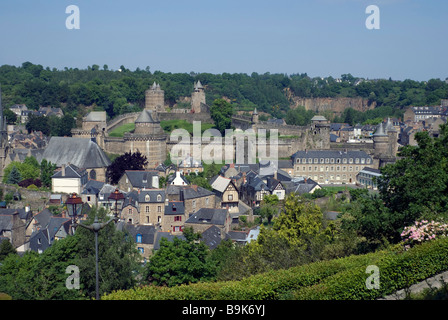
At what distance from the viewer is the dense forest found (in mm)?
93438

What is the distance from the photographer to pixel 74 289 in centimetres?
2169

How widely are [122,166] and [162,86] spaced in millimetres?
55088

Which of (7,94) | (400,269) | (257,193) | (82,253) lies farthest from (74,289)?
(7,94)

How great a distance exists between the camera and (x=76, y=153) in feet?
185

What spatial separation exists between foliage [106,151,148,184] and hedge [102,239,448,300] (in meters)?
37.5

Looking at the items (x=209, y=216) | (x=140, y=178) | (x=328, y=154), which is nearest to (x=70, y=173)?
(x=140, y=178)

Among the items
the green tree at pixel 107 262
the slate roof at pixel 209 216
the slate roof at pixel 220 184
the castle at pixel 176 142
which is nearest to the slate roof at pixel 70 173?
the castle at pixel 176 142

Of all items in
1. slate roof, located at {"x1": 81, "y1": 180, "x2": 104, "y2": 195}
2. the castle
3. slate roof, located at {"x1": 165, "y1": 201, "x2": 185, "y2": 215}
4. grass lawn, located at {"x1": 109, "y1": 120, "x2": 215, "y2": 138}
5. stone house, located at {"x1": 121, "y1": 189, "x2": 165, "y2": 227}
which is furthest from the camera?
grass lawn, located at {"x1": 109, "y1": 120, "x2": 215, "y2": 138}

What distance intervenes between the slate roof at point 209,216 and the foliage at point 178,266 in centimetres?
1271

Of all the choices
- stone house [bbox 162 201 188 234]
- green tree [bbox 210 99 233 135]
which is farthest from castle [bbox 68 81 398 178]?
stone house [bbox 162 201 188 234]

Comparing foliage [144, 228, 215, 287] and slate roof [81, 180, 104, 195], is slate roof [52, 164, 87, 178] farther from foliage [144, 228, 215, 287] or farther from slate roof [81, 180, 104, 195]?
foliage [144, 228, 215, 287]

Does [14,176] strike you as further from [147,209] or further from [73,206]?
[147,209]

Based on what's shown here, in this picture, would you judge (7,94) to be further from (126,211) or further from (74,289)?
(74,289)

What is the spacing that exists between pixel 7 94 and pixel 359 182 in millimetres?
63151
